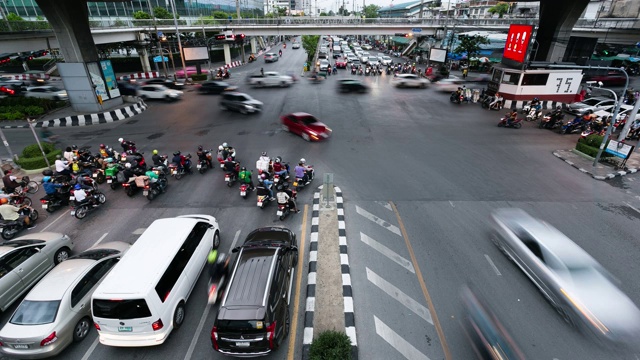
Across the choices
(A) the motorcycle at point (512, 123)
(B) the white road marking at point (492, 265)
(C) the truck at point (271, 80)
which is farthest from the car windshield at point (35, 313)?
(C) the truck at point (271, 80)

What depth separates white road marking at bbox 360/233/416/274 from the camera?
341 inches

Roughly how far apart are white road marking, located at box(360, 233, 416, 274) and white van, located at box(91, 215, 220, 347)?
5.18 meters

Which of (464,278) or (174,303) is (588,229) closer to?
(464,278)

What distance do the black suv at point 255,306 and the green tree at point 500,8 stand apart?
83.0 metres

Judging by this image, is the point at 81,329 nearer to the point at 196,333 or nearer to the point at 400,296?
the point at 196,333

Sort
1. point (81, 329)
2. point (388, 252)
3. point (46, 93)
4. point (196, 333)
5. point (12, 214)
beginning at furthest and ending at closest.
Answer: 1. point (46, 93)
2. point (12, 214)
3. point (388, 252)
4. point (196, 333)
5. point (81, 329)

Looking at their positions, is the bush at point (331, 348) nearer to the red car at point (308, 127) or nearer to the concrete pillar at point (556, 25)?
the red car at point (308, 127)

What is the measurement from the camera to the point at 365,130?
1978cm

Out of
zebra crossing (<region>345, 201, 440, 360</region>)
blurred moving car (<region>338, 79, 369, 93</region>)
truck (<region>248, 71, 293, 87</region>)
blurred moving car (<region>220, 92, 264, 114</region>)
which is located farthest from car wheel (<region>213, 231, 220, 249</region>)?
truck (<region>248, 71, 293, 87</region>)

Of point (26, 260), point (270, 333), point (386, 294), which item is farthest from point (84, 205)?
point (386, 294)

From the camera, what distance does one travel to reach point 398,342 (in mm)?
6551

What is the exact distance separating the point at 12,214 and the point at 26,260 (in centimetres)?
400

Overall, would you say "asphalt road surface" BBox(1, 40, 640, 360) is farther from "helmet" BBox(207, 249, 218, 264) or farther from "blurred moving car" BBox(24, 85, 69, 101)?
"blurred moving car" BBox(24, 85, 69, 101)

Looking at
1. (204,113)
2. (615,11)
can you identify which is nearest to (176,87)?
(204,113)
